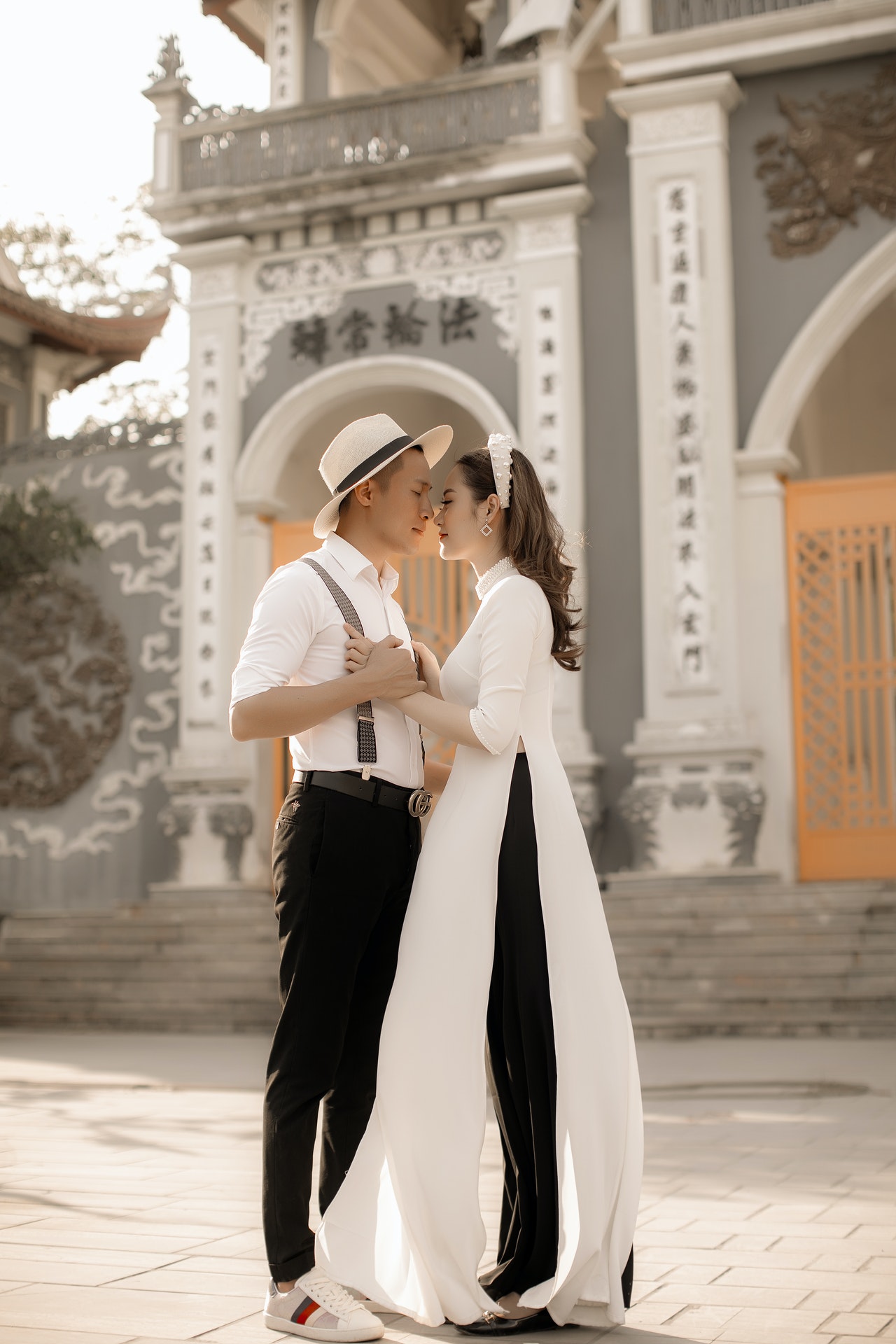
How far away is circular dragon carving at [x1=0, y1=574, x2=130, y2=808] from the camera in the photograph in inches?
466

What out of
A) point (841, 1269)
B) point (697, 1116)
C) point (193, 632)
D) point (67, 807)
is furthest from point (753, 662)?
point (841, 1269)

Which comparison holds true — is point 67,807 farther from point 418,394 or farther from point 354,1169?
point 354,1169

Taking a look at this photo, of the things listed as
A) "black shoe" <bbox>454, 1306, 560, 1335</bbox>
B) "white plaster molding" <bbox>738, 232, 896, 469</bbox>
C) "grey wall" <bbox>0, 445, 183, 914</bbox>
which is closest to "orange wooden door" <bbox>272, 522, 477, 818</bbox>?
"grey wall" <bbox>0, 445, 183, 914</bbox>

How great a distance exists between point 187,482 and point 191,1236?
854cm

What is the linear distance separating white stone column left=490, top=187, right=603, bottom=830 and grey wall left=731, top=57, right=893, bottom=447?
110 centimetres

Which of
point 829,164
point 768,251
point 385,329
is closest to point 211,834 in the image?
point 385,329

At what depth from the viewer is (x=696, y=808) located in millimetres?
9391

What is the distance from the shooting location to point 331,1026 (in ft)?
9.04

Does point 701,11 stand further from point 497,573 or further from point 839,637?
point 497,573

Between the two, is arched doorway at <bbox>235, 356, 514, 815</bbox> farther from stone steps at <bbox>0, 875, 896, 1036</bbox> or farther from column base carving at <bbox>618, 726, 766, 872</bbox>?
column base carving at <bbox>618, 726, 766, 872</bbox>

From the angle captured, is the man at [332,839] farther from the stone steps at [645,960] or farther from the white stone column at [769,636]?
the white stone column at [769,636]

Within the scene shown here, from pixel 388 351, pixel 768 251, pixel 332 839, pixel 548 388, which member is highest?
pixel 768 251

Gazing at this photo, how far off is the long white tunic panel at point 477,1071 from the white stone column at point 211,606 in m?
8.06

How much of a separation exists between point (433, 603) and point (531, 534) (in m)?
7.87
